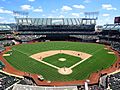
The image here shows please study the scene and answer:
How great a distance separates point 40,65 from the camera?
5181 cm

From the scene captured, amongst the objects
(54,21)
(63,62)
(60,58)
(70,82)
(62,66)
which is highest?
(54,21)

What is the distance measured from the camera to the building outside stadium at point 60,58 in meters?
42.7

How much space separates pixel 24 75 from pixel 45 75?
5096mm

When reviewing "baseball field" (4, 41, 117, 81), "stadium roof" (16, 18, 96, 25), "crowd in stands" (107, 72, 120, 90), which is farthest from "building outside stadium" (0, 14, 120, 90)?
"stadium roof" (16, 18, 96, 25)

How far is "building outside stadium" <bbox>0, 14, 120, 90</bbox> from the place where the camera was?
42.7m

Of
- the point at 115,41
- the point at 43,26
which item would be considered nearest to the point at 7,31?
the point at 43,26

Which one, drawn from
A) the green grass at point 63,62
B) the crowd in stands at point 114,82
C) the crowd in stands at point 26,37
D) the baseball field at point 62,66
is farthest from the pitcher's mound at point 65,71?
the crowd in stands at point 26,37

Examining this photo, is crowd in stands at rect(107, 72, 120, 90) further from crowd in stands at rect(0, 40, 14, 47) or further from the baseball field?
crowd in stands at rect(0, 40, 14, 47)

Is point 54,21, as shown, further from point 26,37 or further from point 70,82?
point 70,82

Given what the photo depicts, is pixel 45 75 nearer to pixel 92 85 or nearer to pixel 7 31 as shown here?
pixel 92 85

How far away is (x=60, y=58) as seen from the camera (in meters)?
59.5

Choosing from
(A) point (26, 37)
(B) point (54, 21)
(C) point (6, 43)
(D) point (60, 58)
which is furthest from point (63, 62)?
(B) point (54, 21)

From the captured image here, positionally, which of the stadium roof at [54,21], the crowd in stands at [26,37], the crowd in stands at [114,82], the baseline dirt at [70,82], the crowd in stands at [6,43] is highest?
the stadium roof at [54,21]

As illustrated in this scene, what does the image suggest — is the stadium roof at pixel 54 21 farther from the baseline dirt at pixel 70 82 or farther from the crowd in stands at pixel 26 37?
the baseline dirt at pixel 70 82
